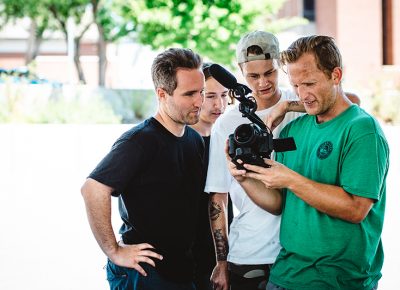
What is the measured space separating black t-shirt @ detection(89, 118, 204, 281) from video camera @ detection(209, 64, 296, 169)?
0.47 metres

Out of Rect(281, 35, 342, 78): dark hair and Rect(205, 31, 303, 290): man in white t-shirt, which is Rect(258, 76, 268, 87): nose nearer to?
Rect(205, 31, 303, 290): man in white t-shirt

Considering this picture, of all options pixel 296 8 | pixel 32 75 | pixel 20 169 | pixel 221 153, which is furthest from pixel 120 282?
pixel 296 8

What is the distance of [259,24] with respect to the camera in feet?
60.2

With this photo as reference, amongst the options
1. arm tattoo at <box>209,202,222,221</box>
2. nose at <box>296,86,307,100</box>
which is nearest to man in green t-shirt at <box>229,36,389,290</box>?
nose at <box>296,86,307,100</box>

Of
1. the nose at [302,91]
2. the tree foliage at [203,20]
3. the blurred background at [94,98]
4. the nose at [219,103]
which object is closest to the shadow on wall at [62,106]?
the blurred background at [94,98]

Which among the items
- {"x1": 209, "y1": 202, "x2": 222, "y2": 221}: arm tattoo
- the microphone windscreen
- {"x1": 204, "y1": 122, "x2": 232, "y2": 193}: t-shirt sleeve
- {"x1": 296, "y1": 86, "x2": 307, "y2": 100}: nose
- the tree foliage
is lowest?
{"x1": 209, "y1": 202, "x2": 222, "y2": 221}: arm tattoo

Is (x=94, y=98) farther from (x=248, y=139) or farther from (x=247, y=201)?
(x=248, y=139)

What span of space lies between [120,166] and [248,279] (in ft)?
2.10

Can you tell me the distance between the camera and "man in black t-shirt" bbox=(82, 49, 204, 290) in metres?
2.52

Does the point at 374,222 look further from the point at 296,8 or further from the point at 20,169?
the point at 296,8

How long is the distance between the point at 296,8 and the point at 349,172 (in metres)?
27.7

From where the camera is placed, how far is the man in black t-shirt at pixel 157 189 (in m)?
2.52

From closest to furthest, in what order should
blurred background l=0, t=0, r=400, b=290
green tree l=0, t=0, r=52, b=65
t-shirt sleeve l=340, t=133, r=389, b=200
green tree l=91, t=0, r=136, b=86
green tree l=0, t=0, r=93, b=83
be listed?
t-shirt sleeve l=340, t=133, r=389, b=200 → blurred background l=0, t=0, r=400, b=290 → green tree l=91, t=0, r=136, b=86 → green tree l=0, t=0, r=93, b=83 → green tree l=0, t=0, r=52, b=65

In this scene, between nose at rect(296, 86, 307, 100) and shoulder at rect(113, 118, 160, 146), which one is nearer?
nose at rect(296, 86, 307, 100)
